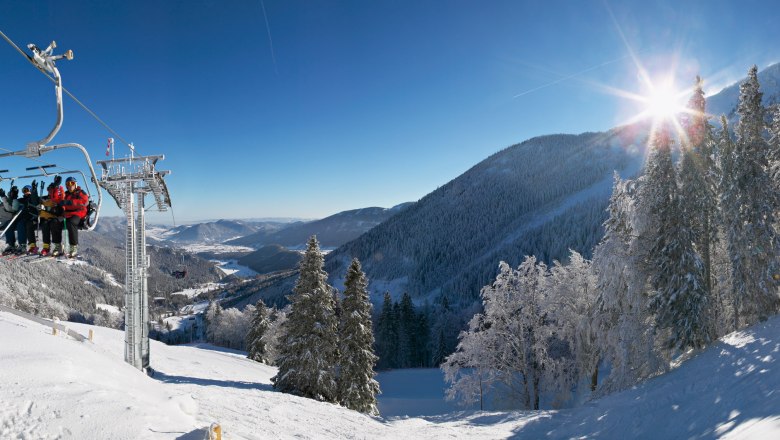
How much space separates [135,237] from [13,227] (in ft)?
14.5

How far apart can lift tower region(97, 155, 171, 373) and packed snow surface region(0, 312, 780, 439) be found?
2.62 metres

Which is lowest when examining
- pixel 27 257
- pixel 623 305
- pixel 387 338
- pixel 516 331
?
pixel 387 338

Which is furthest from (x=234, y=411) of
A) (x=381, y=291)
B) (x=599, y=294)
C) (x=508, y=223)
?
Result: (x=508, y=223)

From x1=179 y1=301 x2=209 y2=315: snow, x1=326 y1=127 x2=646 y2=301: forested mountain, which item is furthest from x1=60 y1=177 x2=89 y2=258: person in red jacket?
x1=179 y1=301 x2=209 y2=315: snow

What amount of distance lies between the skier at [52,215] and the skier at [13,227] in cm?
69

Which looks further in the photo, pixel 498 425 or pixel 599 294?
pixel 599 294

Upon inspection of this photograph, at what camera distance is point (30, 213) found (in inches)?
547

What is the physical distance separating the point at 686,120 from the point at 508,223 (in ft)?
585

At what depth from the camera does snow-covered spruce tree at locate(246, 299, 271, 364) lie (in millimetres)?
45959

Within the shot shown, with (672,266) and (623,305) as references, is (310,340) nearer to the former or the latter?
(623,305)

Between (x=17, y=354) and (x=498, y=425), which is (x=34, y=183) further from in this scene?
(x=498, y=425)

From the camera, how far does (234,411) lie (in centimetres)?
1331

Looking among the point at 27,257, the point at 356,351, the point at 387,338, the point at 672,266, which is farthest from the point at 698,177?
the point at 387,338

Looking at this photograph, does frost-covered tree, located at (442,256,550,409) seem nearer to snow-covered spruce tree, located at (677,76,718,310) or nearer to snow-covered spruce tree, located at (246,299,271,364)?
snow-covered spruce tree, located at (677,76,718,310)
